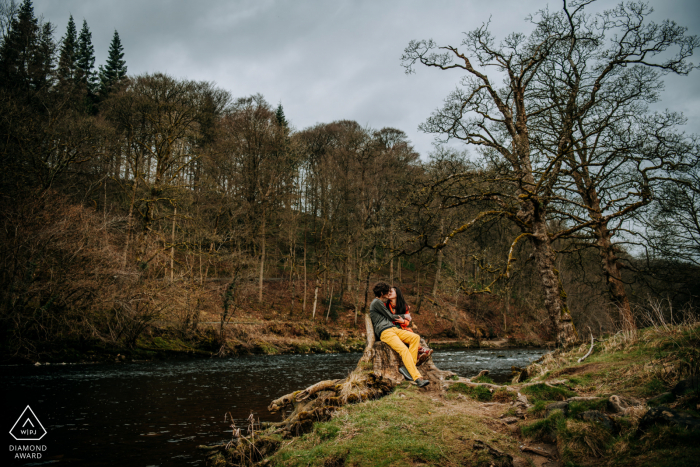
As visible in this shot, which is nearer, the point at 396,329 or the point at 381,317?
the point at 396,329

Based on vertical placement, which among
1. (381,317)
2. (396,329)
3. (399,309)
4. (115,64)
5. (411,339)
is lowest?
(411,339)

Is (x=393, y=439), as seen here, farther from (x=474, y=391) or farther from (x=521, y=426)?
(x=474, y=391)

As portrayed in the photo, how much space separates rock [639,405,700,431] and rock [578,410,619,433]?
1.16 ft

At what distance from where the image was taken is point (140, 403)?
10227mm

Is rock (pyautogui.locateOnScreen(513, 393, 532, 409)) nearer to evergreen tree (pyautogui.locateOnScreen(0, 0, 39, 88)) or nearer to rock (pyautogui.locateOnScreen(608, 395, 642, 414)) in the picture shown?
rock (pyautogui.locateOnScreen(608, 395, 642, 414))

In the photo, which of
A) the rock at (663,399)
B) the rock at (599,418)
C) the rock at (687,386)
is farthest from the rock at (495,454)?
the rock at (687,386)

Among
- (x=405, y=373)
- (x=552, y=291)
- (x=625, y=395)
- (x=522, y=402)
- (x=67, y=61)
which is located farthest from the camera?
(x=67, y=61)

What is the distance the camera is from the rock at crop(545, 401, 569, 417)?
507 centimetres

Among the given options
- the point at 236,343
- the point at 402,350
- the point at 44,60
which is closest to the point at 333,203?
the point at 236,343

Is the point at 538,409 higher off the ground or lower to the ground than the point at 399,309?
lower

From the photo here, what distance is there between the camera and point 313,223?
34000mm

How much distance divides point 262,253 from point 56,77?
1622cm

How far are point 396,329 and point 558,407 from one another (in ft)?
9.80

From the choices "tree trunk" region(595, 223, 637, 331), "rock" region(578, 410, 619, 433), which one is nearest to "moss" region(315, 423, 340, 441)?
"rock" region(578, 410, 619, 433)
